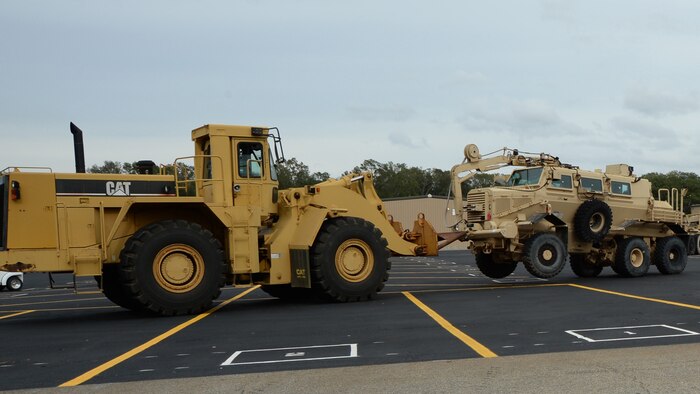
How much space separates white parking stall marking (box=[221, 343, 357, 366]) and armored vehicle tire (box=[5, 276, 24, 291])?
17.1 meters

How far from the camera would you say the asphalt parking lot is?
7.74 metres

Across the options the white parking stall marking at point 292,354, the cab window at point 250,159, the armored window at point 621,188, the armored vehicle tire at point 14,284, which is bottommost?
the armored vehicle tire at point 14,284

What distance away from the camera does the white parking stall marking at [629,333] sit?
28.3 feet

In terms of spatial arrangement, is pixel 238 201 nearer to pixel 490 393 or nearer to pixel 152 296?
pixel 152 296

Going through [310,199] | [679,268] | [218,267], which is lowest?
[679,268]

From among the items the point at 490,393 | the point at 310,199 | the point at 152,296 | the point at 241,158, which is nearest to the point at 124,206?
the point at 152,296

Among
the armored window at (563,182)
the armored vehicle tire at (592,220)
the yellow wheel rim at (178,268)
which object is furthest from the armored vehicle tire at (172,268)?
the armored vehicle tire at (592,220)

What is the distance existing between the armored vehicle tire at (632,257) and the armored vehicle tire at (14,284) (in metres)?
18.4

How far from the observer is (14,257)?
1167cm

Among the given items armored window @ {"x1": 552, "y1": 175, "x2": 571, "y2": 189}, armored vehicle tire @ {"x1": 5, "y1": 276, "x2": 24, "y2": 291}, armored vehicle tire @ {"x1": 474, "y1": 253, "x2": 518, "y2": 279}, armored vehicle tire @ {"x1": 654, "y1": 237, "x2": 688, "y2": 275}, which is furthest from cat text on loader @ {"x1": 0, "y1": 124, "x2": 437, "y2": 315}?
armored vehicle tire @ {"x1": 5, "y1": 276, "x2": 24, "y2": 291}

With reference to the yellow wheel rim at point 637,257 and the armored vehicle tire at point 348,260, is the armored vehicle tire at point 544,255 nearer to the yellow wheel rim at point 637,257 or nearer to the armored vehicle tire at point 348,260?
the yellow wheel rim at point 637,257

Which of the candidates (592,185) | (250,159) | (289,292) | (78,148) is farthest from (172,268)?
(592,185)

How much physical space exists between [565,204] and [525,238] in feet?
5.17

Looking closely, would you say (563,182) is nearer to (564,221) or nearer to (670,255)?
(564,221)
